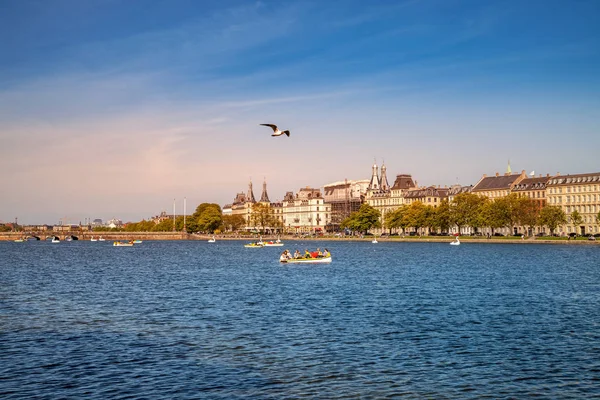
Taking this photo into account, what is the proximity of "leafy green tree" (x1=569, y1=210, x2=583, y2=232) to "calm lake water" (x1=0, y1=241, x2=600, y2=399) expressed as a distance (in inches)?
4461

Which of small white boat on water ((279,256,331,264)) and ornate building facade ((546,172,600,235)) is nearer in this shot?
small white boat on water ((279,256,331,264))

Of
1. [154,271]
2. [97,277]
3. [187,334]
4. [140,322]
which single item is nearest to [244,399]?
[187,334]

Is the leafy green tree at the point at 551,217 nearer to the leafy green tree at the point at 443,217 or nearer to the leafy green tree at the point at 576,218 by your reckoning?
the leafy green tree at the point at 576,218

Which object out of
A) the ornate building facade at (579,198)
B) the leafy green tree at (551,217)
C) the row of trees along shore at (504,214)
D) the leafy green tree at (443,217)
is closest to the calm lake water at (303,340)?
the leafy green tree at (551,217)

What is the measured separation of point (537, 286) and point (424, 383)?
127ft

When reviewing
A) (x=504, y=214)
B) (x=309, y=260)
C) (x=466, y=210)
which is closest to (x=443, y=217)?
(x=466, y=210)

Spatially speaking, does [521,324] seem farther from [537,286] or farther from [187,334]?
[537,286]

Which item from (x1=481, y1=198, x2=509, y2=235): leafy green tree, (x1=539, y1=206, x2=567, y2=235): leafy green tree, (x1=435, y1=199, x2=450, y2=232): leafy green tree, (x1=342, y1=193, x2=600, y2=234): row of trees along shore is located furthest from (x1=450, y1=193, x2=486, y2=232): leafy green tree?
(x1=539, y1=206, x2=567, y2=235): leafy green tree

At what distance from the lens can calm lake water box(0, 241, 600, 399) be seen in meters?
26.5

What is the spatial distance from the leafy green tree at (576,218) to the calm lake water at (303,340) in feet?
372

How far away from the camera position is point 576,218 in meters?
172

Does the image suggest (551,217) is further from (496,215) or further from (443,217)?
(443,217)

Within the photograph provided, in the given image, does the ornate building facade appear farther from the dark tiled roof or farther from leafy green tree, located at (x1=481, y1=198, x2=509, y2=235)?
leafy green tree, located at (x1=481, y1=198, x2=509, y2=235)

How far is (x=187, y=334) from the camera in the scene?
3712 cm
